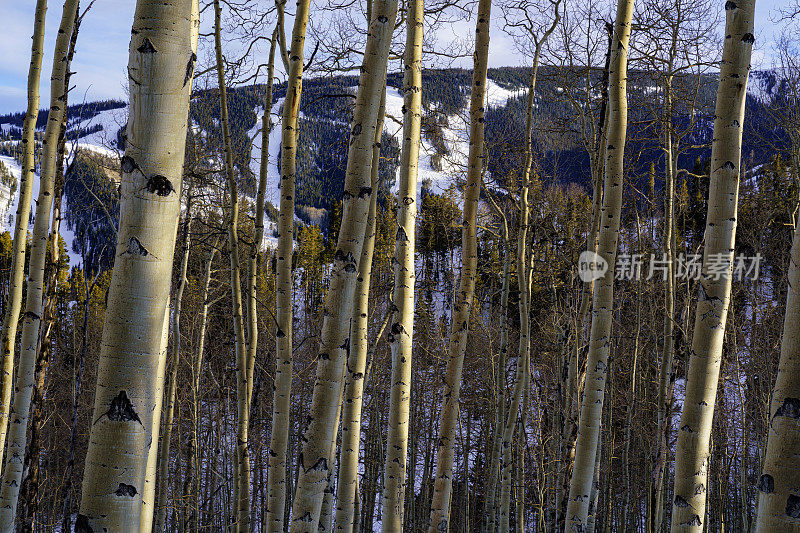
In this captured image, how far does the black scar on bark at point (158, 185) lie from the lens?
143 cm

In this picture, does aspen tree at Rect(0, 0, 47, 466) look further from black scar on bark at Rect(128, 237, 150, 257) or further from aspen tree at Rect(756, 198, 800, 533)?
aspen tree at Rect(756, 198, 800, 533)

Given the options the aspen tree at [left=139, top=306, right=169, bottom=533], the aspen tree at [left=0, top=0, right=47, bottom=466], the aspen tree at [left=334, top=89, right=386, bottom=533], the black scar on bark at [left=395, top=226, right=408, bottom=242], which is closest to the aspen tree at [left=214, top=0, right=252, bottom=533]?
the aspen tree at [left=0, top=0, right=47, bottom=466]

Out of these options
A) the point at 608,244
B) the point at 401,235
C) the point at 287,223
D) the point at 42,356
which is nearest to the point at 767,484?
the point at 401,235

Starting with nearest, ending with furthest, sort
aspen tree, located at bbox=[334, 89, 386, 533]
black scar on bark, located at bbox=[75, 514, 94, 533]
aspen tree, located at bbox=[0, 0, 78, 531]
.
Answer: black scar on bark, located at bbox=[75, 514, 94, 533]
aspen tree, located at bbox=[334, 89, 386, 533]
aspen tree, located at bbox=[0, 0, 78, 531]

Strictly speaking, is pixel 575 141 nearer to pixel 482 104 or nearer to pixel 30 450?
pixel 482 104

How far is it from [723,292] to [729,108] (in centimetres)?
97

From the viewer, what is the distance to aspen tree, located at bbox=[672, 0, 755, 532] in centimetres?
270

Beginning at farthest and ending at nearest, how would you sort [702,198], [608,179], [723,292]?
[702,198]
[608,179]
[723,292]

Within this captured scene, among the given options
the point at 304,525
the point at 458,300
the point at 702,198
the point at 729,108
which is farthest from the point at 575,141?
the point at 702,198

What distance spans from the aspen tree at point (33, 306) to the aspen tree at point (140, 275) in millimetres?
4083

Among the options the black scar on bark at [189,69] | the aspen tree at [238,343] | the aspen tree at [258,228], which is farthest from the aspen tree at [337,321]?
the aspen tree at [238,343]

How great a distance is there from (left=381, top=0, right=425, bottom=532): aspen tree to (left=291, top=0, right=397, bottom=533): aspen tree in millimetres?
1076

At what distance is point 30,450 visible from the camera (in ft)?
18.4

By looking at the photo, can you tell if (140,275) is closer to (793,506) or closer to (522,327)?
(793,506)
